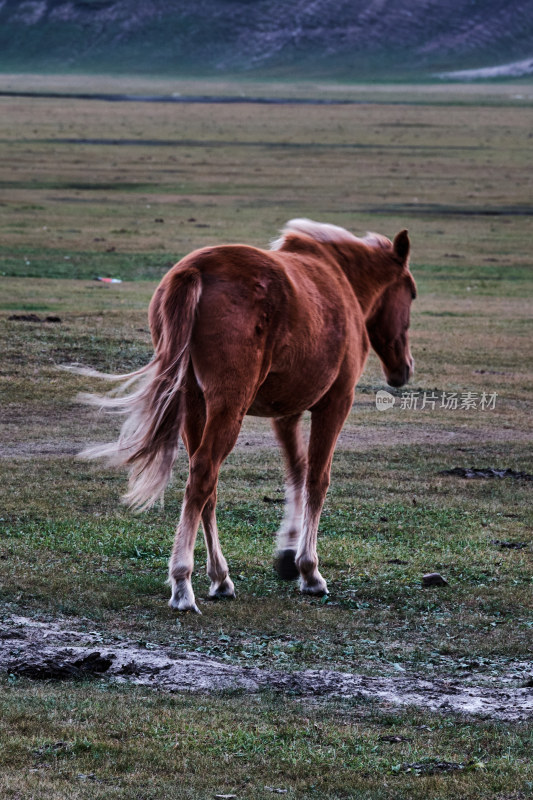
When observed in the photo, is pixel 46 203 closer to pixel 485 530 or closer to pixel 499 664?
pixel 485 530

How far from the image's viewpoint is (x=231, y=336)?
6934 millimetres

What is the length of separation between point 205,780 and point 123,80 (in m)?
162

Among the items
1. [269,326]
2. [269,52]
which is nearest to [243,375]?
[269,326]

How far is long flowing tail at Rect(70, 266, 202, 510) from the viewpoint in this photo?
694cm

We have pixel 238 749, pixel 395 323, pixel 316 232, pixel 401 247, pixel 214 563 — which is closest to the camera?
pixel 238 749

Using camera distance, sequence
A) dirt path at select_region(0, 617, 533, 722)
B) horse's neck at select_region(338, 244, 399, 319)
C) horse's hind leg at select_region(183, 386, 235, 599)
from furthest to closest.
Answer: horse's neck at select_region(338, 244, 399, 319), horse's hind leg at select_region(183, 386, 235, 599), dirt path at select_region(0, 617, 533, 722)

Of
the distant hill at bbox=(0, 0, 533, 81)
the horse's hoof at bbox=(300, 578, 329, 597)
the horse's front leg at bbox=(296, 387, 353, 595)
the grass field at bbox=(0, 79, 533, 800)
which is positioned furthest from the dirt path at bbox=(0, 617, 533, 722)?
the distant hill at bbox=(0, 0, 533, 81)

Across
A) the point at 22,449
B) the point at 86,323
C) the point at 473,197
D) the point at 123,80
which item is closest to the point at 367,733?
the point at 22,449

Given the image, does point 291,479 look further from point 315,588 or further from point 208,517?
point 208,517

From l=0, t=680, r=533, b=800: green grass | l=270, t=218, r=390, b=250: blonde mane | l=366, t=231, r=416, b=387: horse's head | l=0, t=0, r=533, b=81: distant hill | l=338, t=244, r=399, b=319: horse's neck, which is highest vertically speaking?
l=270, t=218, r=390, b=250: blonde mane

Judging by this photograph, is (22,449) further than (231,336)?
Yes

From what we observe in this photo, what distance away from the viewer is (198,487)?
6902 mm

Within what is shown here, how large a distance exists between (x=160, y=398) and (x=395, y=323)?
8.12 feet

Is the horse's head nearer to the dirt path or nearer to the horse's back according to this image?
the horse's back
